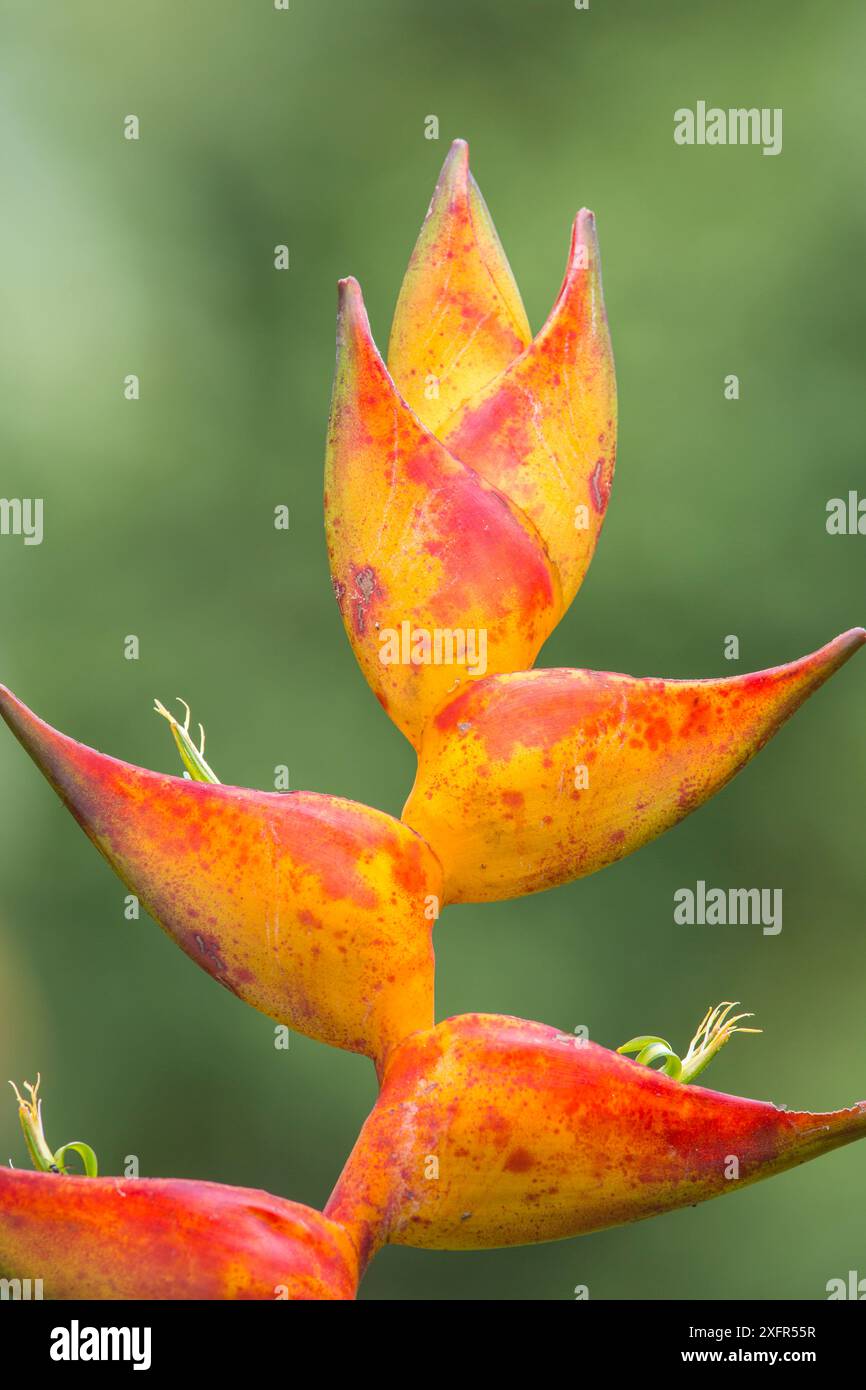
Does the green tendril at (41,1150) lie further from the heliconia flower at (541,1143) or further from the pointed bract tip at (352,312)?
the pointed bract tip at (352,312)

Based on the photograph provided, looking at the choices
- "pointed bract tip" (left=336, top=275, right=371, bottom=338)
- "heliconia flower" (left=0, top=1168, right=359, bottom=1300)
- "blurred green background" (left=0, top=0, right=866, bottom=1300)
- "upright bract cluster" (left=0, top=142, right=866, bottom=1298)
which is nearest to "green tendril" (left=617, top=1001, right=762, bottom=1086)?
"upright bract cluster" (left=0, top=142, right=866, bottom=1298)

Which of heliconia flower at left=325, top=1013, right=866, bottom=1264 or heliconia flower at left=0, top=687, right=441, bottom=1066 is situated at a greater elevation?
heliconia flower at left=0, top=687, right=441, bottom=1066

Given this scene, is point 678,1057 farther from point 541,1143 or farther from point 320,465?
point 320,465

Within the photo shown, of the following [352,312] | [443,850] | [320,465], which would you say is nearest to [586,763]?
[443,850]

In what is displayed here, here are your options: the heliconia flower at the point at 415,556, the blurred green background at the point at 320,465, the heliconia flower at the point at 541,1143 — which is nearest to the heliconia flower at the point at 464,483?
the heliconia flower at the point at 415,556

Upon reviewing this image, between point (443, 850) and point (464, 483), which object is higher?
point (464, 483)

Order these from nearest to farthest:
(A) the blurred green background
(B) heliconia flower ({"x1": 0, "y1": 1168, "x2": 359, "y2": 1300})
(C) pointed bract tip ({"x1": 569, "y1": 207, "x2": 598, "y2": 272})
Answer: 1. (B) heliconia flower ({"x1": 0, "y1": 1168, "x2": 359, "y2": 1300})
2. (C) pointed bract tip ({"x1": 569, "y1": 207, "x2": 598, "y2": 272})
3. (A) the blurred green background

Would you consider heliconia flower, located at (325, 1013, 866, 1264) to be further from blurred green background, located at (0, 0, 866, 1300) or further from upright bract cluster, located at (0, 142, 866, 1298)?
blurred green background, located at (0, 0, 866, 1300)
